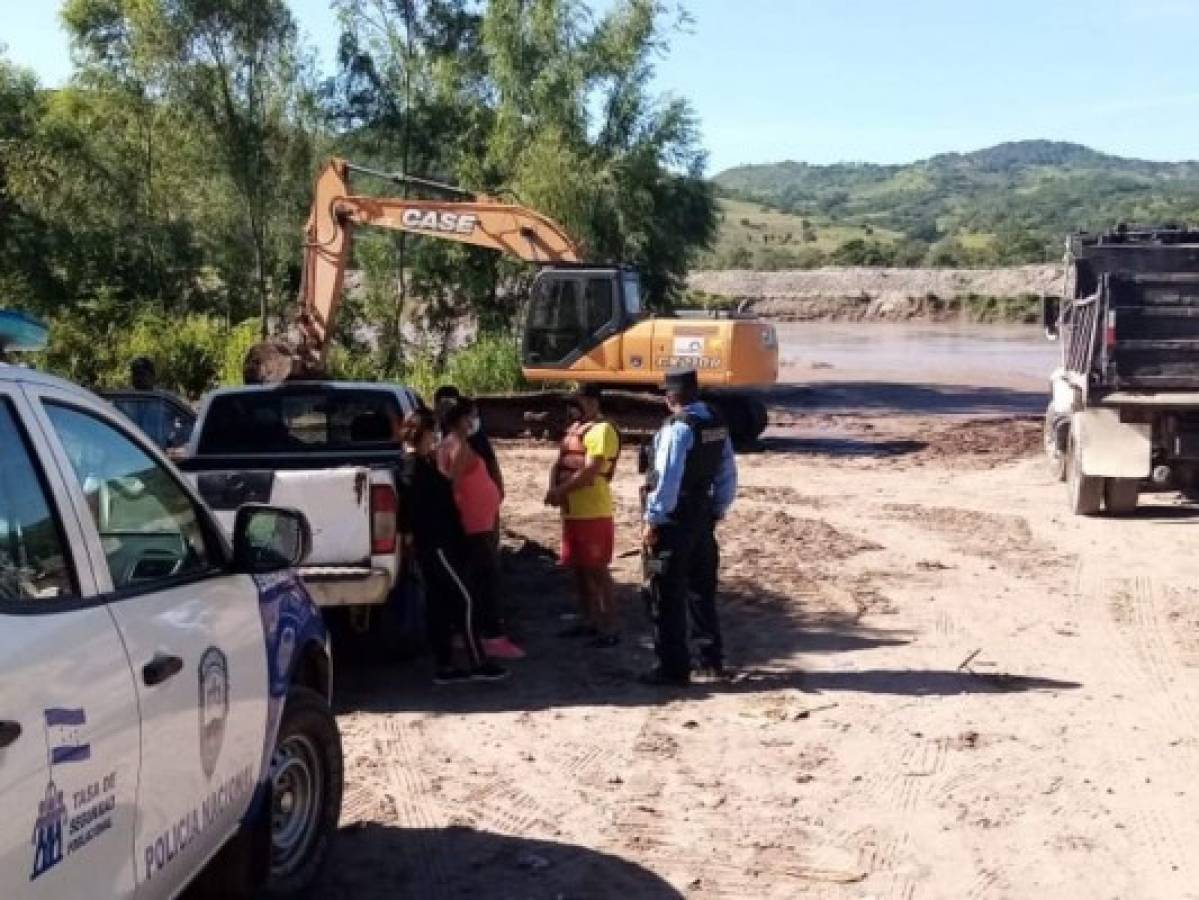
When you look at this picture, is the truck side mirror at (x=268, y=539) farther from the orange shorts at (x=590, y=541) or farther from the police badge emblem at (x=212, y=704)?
the orange shorts at (x=590, y=541)

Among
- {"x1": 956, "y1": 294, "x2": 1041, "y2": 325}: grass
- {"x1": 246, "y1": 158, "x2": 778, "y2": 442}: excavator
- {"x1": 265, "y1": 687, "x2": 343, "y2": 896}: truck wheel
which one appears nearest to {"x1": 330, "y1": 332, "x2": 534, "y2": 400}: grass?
{"x1": 246, "y1": 158, "x2": 778, "y2": 442}: excavator

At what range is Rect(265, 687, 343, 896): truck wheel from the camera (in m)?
4.95

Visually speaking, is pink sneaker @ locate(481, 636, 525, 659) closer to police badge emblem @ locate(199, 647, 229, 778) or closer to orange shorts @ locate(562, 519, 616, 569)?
orange shorts @ locate(562, 519, 616, 569)

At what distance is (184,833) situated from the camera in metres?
3.92

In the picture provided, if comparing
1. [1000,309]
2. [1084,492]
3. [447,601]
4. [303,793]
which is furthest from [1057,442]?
[1000,309]

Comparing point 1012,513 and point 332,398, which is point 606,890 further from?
point 1012,513

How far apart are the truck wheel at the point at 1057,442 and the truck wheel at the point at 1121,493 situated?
1.87 metres

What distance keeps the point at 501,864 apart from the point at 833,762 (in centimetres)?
196

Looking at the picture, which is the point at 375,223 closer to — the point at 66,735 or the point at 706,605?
the point at 706,605

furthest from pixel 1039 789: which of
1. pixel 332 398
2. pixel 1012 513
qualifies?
pixel 1012 513

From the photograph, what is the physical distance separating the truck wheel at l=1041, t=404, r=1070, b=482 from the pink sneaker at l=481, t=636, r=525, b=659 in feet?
30.8

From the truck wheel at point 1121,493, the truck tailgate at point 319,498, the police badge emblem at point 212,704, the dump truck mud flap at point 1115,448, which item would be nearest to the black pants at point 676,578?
the truck tailgate at point 319,498

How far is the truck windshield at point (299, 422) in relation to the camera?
378 inches

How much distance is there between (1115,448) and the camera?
14.2 m
